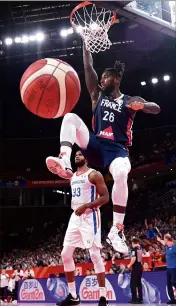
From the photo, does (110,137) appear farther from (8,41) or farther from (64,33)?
(8,41)

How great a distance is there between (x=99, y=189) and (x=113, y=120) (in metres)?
1.16

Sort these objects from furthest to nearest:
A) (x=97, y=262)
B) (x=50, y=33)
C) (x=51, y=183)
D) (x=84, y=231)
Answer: (x=51, y=183) → (x=50, y=33) → (x=84, y=231) → (x=97, y=262)

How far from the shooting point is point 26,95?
4059 millimetres

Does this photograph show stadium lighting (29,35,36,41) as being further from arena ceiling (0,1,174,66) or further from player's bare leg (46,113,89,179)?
player's bare leg (46,113,89,179)

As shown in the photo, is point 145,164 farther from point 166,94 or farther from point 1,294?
point 1,294

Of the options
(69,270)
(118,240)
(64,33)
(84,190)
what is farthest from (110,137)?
(64,33)

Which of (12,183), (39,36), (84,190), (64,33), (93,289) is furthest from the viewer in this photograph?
(12,183)

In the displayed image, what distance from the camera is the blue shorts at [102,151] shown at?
12.4ft

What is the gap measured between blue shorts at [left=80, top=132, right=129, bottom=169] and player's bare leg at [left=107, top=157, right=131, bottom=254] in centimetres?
7

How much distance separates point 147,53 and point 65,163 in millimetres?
15181

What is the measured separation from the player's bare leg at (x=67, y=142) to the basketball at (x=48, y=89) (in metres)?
0.43

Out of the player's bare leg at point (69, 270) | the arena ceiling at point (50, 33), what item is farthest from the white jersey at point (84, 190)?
the arena ceiling at point (50, 33)

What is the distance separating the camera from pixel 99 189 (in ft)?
15.8

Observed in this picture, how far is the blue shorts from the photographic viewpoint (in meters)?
3.79
